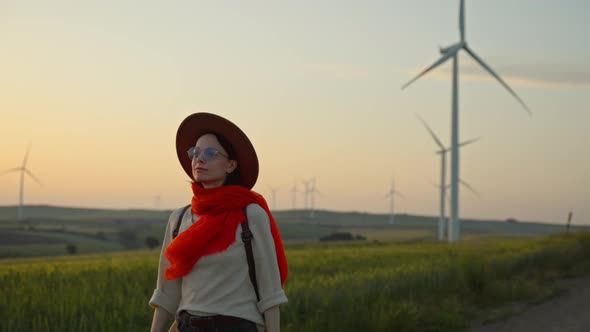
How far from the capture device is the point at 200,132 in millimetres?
4500

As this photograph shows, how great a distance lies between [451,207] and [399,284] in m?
30.9

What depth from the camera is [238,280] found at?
4176 mm

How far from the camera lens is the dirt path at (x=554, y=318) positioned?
11562mm

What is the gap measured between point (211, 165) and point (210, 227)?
1.24 feet

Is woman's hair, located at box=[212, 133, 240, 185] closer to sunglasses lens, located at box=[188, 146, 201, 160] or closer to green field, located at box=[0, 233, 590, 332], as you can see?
sunglasses lens, located at box=[188, 146, 201, 160]

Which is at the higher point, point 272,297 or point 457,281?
point 272,297

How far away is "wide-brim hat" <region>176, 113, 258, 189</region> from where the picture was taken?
4.36 m

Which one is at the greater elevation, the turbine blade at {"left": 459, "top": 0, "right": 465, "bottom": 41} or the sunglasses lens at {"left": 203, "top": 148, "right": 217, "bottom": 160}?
the turbine blade at {"left": 459, "top": 0, "right": 465, "bottom": 41}

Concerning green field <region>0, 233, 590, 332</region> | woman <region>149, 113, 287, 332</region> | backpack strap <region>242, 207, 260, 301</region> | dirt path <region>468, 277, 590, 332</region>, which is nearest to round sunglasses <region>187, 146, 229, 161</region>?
woman <region>149, 113, 287, 332</region>

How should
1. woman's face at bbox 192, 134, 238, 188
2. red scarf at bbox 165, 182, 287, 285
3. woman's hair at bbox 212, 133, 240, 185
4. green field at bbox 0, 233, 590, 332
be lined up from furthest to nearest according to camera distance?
green field at bbox 0, 233, 590, 332 → woman's hair at bbox 212, 133, 240, 185 → woman's face at bbox 192, 134, 238, 188 → red scarf at bbox 165, 182, 287, 285

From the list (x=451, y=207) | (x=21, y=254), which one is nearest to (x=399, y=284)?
(x=451, y=207)

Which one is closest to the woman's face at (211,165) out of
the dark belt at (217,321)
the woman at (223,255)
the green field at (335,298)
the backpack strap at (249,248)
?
the woman at (223,255)

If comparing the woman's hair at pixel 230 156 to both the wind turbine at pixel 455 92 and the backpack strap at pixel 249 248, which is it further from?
the wind turbine at pixel 455 92

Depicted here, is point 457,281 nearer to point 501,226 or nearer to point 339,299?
point 339,299
